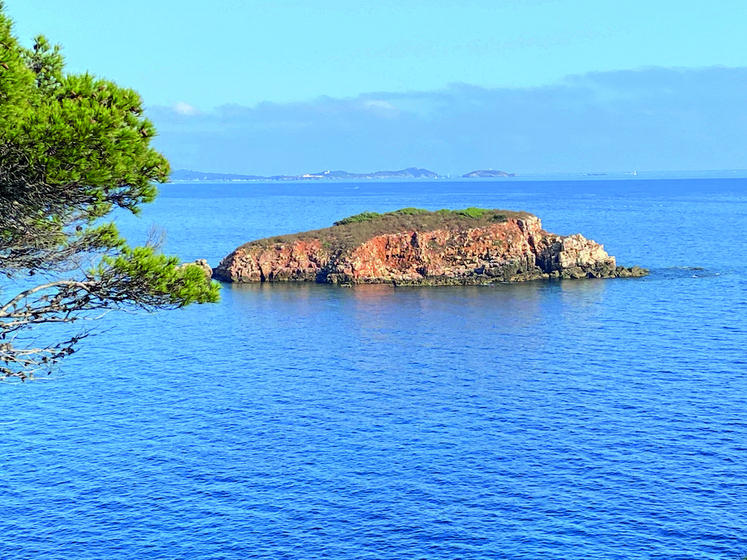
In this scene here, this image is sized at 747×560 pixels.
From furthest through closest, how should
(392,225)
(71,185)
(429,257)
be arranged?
(392,225), (429,257), (71,185)

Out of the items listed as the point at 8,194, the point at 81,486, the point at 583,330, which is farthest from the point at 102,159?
the point at 583,330

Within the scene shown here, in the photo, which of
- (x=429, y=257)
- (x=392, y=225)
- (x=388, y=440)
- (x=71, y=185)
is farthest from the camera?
(x=392, y=225)

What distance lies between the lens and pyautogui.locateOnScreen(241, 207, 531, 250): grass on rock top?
128250 mm

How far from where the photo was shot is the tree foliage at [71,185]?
18.2 m

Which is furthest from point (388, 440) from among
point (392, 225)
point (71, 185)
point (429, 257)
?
point (392, 225)

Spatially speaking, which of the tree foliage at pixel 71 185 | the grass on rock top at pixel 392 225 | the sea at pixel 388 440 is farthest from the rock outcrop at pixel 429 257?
the tree foliage at pixel 71 185

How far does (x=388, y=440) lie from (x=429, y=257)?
72856 millimetres

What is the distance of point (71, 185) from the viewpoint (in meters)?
19.1

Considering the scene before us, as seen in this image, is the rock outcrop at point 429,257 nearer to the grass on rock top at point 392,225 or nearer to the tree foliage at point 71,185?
the grass on rock top at point 392,225

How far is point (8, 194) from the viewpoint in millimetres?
19406

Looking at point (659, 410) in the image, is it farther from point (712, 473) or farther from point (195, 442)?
point (195, 442)

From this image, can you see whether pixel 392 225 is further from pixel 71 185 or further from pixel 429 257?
pixel 71 185

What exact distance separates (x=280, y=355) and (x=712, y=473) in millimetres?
41417

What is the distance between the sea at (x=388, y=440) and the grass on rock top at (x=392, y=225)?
33715 millimetres
